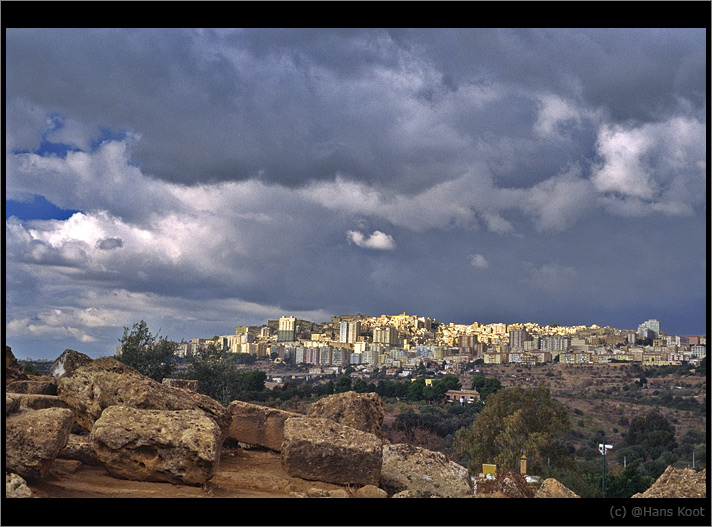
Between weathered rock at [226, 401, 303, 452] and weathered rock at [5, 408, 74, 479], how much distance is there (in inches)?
121

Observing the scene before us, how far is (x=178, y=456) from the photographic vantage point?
6945mm

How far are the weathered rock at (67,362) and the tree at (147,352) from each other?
25.1 feet

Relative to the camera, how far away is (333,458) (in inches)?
304

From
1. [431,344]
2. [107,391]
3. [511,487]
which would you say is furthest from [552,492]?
[431,344]

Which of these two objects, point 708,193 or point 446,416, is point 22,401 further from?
point 446,416

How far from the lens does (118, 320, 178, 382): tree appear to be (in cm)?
1750

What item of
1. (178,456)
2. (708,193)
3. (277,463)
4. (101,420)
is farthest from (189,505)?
(708,193)

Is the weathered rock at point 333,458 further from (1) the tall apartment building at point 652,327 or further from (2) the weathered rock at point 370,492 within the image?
(1) the tall apartment building at point 652,327

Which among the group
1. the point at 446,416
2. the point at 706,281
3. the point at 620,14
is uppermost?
the point at 620,14

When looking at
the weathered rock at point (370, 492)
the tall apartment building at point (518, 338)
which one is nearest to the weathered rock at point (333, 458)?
the weathered rock at point (370, 492)

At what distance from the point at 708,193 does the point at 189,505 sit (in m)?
5.70

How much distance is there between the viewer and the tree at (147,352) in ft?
57.4

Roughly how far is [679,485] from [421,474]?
3.24 m

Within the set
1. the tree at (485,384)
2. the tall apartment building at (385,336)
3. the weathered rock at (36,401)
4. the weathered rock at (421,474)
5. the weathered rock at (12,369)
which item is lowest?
the tree at (485,384)
